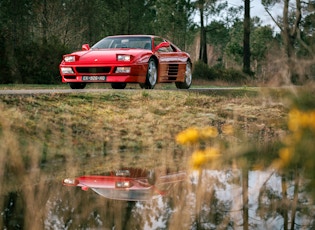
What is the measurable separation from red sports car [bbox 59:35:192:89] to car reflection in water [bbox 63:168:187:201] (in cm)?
619

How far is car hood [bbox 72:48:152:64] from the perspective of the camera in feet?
40.8

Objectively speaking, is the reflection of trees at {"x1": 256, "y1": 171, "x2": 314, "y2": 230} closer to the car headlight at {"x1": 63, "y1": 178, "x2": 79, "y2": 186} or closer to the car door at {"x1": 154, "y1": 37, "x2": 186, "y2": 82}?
the car headlight at {"x1": 63, "y1": 178, "x2": 79, "y2": 186}

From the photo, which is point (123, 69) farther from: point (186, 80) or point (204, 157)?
point (204, 157)

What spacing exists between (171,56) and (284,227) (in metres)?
10.6

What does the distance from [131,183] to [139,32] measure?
109 ft

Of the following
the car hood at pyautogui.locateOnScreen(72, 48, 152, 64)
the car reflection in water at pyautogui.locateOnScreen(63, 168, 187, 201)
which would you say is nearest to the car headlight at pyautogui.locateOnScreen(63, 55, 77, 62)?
the car hood at pyautogui.locateOnScreen(72, 48, 152, 64)

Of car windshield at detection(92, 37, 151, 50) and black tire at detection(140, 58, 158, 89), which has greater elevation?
car windshield at detection(92, 37, 151, 50)

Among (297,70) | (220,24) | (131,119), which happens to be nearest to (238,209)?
(297,70)

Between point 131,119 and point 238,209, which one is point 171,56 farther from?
point 238,209

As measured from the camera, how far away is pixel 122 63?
12.4 metres

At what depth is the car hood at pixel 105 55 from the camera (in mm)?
12430

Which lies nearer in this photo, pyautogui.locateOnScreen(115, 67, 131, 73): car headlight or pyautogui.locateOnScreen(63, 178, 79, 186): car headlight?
pyautogui.locateOnScreen(63, 178, 79, 186): car headlight

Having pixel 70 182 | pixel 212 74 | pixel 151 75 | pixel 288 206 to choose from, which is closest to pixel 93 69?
pixel 151 75

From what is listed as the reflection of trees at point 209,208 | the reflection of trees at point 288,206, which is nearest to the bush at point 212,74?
the reflection of trees at point 209,208
